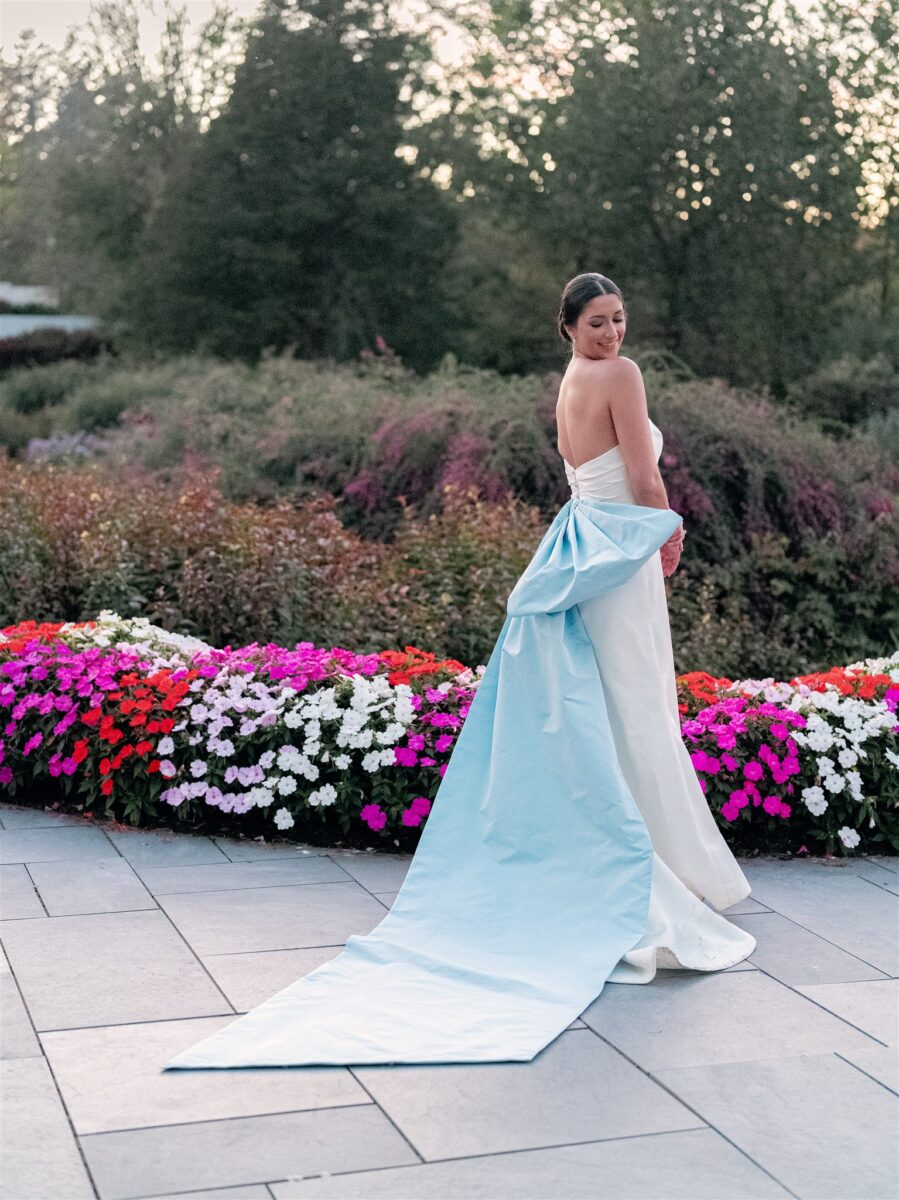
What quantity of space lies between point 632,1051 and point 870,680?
8.48 feet

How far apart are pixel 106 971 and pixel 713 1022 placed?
57.4 inches

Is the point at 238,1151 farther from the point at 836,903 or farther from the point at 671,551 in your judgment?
the point at 836,903

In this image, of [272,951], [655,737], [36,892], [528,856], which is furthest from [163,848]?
[655,737]

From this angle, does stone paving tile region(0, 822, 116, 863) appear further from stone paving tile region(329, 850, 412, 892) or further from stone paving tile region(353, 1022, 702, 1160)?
stone paving tile region(353, 1022, 702, 1160)

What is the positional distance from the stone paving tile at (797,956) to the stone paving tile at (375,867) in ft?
3.39

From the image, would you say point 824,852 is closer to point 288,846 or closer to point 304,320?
point 288,846

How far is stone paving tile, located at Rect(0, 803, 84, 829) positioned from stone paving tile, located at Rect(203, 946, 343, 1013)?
1.47 metres

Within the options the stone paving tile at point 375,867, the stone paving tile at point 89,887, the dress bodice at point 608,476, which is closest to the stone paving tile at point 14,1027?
the stone paving tile at point 89,887

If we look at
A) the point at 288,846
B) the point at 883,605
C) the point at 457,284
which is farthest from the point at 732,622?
the point at 457,284

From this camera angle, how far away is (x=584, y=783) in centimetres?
370

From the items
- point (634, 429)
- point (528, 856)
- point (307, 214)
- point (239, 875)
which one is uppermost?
point (307, 214)

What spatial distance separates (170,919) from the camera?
3.84m

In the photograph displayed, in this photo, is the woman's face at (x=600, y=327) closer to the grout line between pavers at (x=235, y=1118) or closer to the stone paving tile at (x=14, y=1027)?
the grout line between pavers at (x=235, y=1118)

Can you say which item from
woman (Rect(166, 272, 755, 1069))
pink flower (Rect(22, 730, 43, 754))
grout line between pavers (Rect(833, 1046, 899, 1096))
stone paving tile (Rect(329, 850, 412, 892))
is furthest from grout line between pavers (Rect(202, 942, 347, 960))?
pink flower (Rect(22, 730, 43, 754))
